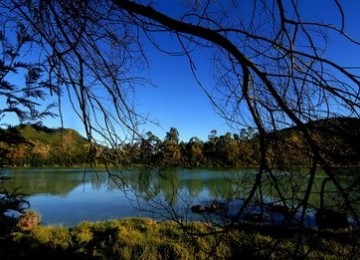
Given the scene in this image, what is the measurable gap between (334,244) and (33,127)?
2892mm

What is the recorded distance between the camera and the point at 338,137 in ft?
5.12

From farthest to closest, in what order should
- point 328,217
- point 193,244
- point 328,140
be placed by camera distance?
point 193,244, point 328,217, point 328,140

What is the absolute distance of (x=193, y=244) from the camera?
1.99 m

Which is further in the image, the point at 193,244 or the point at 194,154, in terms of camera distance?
the point at 194,154

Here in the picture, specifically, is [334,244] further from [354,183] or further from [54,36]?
[54,36]

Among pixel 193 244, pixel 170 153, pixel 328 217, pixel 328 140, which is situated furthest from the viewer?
pixel 170 153

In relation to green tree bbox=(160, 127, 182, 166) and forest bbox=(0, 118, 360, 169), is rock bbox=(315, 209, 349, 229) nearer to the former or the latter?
forest bbox=(0, 118, 360, 169)

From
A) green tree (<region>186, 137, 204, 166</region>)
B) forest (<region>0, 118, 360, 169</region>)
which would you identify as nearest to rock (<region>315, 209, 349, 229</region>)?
forest (<region>0, 118, 360, 169</region>)

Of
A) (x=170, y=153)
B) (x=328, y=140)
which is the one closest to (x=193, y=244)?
(x=170, y=153)

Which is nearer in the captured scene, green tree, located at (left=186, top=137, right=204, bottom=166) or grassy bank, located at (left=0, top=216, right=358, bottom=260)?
grassy bank, located at (left=0, top=216, right=358, bottom=260)

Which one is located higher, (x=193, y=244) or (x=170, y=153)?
(x=170, y=153)

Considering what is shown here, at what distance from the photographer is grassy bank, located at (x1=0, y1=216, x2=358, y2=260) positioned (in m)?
1.70

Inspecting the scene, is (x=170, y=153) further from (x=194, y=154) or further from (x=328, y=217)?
(x=328, y=217)

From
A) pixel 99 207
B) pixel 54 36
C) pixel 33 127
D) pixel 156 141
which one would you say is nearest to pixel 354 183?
pixel 156 141
